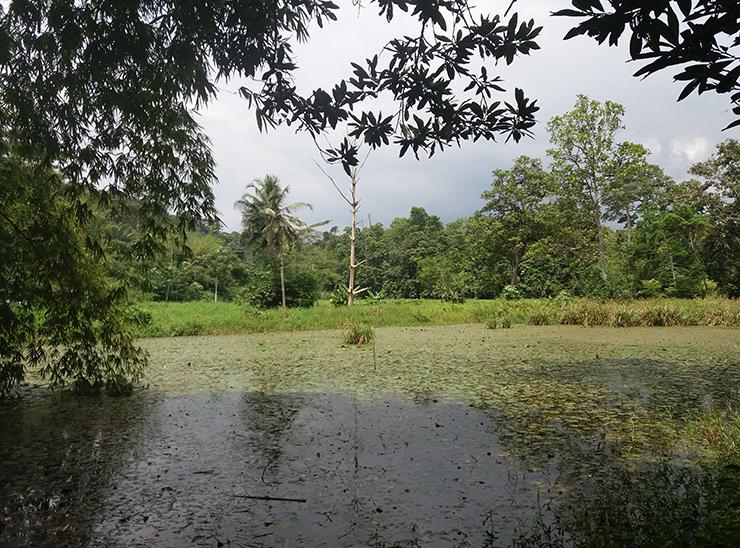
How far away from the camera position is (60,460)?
2.97m

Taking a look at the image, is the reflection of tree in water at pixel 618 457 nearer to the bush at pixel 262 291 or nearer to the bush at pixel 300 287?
the bush at pixel 300 287

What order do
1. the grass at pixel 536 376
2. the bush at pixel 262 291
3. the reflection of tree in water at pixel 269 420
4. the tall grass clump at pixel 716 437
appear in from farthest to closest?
the bush at pixel 262 291
the grass at pixel 536 376
the reflection of tree in water at pixel 269 420
the tall grass clump at pixel 716 437

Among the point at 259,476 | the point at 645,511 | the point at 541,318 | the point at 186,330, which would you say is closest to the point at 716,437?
the point at 645,511

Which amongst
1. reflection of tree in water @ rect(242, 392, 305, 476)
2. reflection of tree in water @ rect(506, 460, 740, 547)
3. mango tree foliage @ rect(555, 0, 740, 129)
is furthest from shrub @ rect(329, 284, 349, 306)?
mango tree foliage @ rect(555, 0, 740, 129)

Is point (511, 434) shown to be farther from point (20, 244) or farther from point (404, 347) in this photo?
point (404, 347)

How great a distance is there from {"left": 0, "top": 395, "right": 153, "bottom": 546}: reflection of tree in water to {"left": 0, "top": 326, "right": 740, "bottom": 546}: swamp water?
0.01m

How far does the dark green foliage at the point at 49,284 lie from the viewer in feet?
12.2

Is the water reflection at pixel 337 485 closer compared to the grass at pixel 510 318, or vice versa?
the water reflection at pixel 337 485

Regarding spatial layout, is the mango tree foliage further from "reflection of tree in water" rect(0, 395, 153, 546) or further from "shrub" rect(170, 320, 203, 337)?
"shrub" rect(170, 320, 203, 337)

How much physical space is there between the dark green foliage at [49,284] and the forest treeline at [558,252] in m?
8.41

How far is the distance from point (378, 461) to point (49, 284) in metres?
3.27

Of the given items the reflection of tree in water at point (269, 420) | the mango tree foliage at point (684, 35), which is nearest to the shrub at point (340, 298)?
the reflection of tree in water at point (269, 420)

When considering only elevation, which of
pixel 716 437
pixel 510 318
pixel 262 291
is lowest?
pixel 716 437

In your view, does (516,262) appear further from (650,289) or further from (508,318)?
(508,318)
